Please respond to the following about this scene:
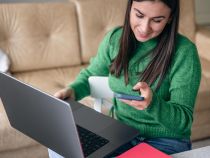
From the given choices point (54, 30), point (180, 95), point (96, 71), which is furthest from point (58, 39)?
point (180, 95)

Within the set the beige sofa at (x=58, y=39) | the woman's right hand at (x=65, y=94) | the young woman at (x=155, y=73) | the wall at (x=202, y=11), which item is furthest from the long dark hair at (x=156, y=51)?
the wall at (x=202, y=11)

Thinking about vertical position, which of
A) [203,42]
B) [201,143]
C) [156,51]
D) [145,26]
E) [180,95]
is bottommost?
[201,143]

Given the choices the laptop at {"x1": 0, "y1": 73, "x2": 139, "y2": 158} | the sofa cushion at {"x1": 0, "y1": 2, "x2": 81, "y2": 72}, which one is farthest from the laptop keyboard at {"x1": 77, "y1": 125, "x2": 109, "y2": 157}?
the sofa cushion at {"x1": 0, "y1": 2, "x2": 81, "y2": 72}

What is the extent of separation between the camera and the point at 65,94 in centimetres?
121

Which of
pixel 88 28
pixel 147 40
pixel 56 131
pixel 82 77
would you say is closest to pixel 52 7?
pixel 88 28

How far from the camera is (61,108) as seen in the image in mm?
772

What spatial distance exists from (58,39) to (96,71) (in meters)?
0.86

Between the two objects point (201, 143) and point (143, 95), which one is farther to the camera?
point (201, 143)

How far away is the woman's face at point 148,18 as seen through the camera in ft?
3.51

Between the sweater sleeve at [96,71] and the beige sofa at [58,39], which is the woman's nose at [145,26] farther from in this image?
the beige sofa at [58,39]

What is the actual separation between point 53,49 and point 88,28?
10.8 inches

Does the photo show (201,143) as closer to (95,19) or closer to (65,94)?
(95,19)

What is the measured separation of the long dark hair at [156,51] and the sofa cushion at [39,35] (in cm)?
98

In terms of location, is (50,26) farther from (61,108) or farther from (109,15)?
(61,108)
